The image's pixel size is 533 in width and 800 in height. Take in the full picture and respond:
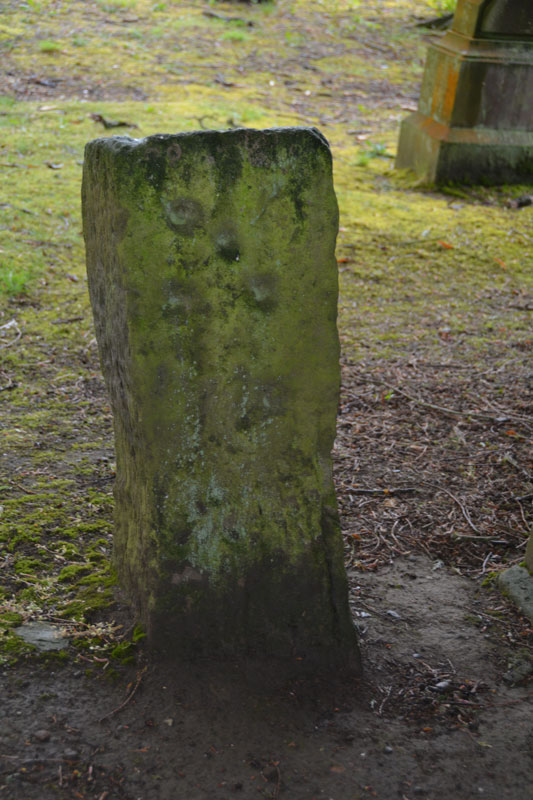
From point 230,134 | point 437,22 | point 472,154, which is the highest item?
point 437,22

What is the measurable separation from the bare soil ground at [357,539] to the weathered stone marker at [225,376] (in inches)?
7.9

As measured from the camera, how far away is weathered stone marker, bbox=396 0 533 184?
6707 millimetres

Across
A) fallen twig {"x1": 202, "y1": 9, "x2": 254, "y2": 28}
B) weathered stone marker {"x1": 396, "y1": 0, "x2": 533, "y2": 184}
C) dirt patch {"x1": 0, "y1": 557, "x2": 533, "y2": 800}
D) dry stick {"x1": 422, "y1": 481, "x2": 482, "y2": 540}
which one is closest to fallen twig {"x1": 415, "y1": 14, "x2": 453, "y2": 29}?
fallen twig {"x1": 202, "y1": 9, "x2": 254, "y2": 28}

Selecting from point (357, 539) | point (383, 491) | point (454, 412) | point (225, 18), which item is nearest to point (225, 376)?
point (357, 539)

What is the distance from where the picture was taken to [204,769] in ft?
6.15

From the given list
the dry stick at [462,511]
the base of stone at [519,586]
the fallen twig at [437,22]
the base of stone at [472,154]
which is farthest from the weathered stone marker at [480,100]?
the fallen twig at [437,22]

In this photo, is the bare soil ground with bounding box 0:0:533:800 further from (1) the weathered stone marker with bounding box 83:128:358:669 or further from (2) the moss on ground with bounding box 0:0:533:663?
(1) the weathered stone marker with bounding box 83:128:358:669

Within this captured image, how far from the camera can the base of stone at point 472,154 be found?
7031 millimetres

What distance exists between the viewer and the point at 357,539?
294 centimetres

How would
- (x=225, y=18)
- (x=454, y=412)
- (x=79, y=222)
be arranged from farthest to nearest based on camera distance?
(x=225, y=18) < (x=79, y=222) < (x=454, y=412)

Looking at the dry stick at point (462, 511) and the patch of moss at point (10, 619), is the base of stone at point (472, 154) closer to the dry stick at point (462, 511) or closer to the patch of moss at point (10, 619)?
the dry stick at point (462, 511)

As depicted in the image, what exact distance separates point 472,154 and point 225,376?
19.1 feet

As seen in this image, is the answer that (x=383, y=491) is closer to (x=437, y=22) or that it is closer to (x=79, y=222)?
(x=79, y=222)

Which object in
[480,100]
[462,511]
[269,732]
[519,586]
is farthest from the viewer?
[480,100]
